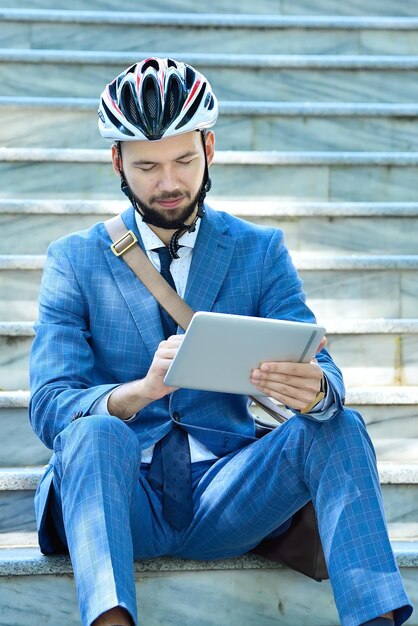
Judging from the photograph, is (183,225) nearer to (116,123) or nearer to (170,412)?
(116,123)

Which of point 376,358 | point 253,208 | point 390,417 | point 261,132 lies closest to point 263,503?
point 390,417

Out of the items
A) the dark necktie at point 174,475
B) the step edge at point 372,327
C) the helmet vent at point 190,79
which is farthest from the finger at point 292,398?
the step edge at point 372,327

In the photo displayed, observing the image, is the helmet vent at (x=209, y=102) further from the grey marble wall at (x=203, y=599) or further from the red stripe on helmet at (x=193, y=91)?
the grey marble wall at (x=203, y=599)

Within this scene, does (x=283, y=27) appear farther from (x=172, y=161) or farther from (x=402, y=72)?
(x=172, y=161)

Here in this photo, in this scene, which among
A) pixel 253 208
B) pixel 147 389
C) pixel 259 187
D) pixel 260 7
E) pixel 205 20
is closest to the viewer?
pixel 147 389

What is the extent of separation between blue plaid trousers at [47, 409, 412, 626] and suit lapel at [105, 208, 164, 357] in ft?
1.14

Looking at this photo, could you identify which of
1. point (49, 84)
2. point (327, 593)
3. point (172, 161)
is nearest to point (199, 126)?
point (172, 161)

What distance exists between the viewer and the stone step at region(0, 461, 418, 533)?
326 cm

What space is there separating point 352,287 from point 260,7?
1794 mm

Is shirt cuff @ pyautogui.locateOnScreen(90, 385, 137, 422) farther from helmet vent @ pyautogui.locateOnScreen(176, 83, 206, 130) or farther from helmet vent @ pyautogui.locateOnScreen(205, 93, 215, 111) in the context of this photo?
helmet vent @ pyautogui.locateOnScreen(205, 93, 215, 111)

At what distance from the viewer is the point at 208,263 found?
114 inches


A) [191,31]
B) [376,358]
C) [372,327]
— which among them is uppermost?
[191,31]

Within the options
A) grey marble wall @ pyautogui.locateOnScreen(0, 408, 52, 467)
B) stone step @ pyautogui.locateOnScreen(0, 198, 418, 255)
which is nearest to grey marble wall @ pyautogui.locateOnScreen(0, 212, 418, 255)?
stone step @ pyautogui.locateOnScreen(0, 198, 418, 255)

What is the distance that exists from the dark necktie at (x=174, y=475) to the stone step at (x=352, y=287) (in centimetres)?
131
